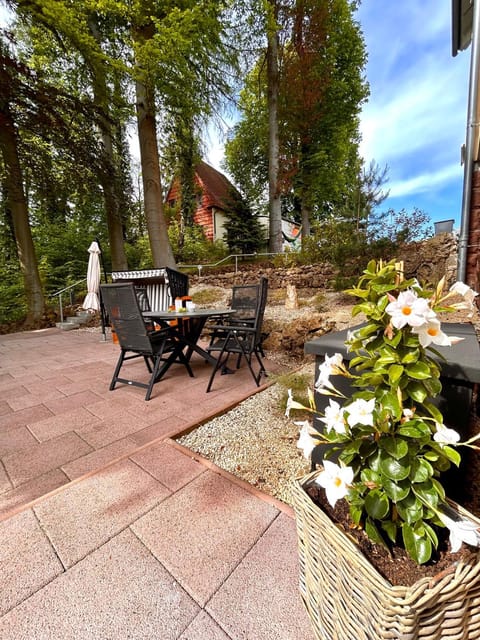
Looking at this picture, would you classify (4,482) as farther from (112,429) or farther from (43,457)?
(112,429)

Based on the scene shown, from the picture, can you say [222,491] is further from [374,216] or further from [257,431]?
[374,216]

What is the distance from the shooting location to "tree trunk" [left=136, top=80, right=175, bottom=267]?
6645 mm

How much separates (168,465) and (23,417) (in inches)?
57.2

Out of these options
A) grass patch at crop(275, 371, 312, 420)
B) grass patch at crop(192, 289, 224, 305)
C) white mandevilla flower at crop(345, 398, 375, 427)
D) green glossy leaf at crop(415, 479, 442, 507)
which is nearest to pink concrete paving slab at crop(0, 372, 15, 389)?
grass patch at crop(275, 371, 312, 420)

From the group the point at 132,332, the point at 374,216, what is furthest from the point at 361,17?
the point at 132,332

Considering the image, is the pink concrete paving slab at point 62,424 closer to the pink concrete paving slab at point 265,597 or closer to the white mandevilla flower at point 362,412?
the pink concrete paving slab at point 265,597

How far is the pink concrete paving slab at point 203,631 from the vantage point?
0.81 m

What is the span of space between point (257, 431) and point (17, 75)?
888 centimetres

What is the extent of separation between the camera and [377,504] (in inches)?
26.3

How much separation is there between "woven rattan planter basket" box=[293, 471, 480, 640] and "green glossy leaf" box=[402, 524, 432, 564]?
0.06 metres

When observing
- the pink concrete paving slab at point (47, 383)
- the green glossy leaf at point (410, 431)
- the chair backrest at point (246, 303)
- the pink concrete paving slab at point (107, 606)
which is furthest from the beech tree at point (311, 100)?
the pink concrete paving slab at point (107, 606)

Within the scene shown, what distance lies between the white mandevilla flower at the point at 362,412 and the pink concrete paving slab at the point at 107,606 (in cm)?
84

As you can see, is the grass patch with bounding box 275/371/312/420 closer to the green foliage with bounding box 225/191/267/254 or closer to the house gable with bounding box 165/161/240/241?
the green foliage with bounding box 225/191/267/254

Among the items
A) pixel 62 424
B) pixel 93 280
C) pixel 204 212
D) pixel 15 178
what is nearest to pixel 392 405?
pixel 62 424
